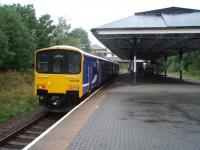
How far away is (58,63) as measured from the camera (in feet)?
61.5

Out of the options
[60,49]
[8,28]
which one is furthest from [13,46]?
[60,49]

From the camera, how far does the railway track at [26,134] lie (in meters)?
12.1

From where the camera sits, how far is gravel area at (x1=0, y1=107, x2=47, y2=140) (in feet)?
47.3

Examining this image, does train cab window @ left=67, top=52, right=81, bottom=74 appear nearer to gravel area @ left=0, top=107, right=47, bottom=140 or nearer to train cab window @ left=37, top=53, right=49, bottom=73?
train cab window @ left=37, top=53, right=49, bottom=73

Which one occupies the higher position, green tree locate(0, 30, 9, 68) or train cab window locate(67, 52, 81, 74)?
green tree locate(0, 30, 9, 68)

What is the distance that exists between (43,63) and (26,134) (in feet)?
18.2

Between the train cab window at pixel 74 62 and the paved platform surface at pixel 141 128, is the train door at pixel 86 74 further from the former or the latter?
the paved platform surface at pixel 141 128

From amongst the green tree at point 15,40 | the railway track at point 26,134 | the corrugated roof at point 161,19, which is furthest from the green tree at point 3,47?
the railway track at point 26,134

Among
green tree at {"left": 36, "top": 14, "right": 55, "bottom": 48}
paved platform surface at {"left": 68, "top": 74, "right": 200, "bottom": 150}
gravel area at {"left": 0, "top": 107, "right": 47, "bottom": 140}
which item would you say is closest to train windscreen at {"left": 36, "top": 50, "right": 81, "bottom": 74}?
gravel area at {"left": 0, "top": 107, "right": 47, "bottom": 140}

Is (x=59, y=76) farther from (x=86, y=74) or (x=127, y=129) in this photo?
(x=127, y=129)

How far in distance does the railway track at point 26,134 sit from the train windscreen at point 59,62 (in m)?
2.10

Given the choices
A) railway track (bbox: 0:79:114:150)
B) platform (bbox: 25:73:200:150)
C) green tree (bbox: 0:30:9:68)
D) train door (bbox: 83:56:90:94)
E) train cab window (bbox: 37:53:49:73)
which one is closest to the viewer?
platform (bbox: 25:73:200:150)

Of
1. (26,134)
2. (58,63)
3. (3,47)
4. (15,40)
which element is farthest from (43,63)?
(15,40)

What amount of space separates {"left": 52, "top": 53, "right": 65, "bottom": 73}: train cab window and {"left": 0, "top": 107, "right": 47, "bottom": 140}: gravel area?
210 cm
